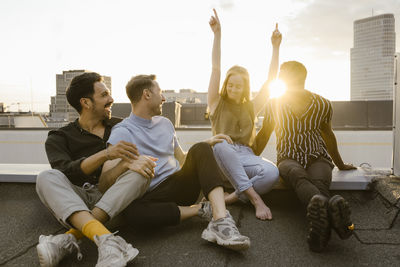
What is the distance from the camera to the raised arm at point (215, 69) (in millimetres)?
2852

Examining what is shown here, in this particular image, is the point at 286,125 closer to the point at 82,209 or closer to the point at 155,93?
the point at 155,93

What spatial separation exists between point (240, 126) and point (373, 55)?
170198 mm

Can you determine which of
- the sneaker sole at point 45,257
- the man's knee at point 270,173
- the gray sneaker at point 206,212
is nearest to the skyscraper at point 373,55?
the man's knee at point 270,173

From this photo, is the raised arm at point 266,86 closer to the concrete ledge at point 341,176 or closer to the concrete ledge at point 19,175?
the concrete ledge at point 341,176

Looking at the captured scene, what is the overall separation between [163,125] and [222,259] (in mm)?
1069

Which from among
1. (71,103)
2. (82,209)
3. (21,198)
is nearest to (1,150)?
(21,198)

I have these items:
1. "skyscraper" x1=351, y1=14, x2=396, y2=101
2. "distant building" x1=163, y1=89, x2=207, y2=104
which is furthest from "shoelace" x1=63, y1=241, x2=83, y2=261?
"skyscraper" x1=351, y1=14, x2=396, y2=101

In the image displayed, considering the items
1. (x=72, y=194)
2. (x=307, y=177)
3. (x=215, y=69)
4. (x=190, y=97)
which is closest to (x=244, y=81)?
(x=215, y=69)

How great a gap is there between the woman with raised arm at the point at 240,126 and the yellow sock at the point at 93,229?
3.65 ft

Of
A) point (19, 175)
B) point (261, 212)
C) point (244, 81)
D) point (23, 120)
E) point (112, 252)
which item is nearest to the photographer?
point (112, 252)

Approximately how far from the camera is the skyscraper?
462 feet

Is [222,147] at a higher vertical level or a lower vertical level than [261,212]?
higher

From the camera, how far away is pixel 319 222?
1762mm

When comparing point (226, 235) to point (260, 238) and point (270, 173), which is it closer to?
point (260, 238)
